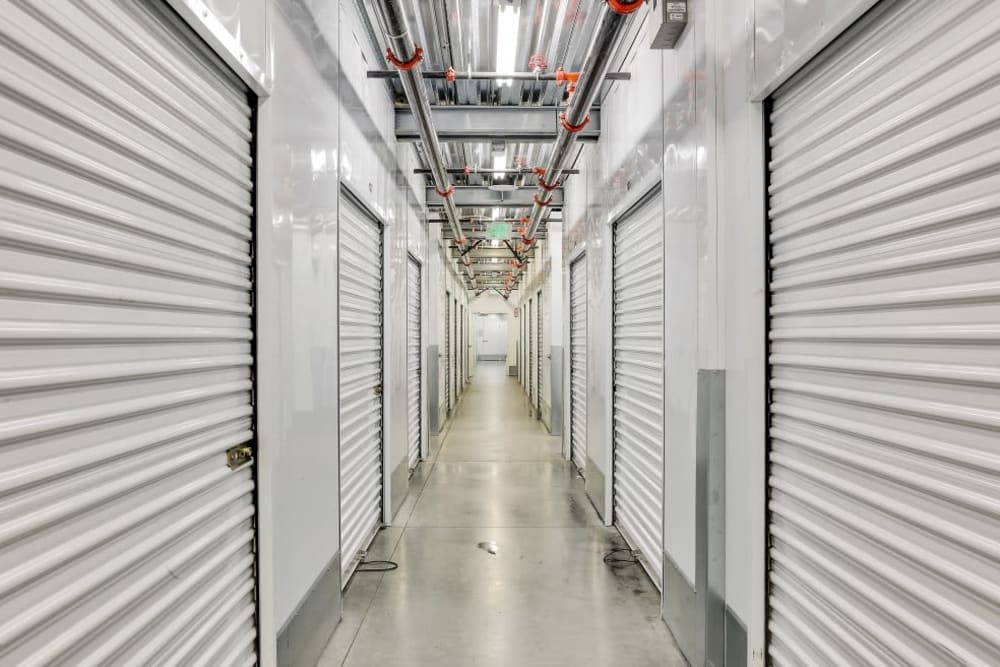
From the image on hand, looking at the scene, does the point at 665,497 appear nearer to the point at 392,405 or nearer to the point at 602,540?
the point at 602,540

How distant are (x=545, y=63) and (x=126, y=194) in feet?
10.6

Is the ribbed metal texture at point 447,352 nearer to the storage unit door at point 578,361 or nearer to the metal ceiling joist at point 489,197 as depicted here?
the metal ceiling joist at point 489,197

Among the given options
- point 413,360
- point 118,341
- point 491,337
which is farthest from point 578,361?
point 491,337

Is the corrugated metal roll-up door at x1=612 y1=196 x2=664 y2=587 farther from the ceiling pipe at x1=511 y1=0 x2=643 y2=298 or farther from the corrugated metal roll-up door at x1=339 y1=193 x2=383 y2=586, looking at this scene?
the corrugated metal roll-up door at x1=339 y1=193 x2=383 y2=586

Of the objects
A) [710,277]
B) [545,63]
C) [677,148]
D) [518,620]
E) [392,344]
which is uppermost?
[545,63]

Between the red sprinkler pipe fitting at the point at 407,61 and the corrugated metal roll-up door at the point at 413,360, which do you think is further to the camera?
the corrugated metal roll-up door at the point at 413,360

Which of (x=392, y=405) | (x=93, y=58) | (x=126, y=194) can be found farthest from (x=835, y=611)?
(x=392, y=405)

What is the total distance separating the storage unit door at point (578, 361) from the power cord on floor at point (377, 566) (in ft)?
7.99

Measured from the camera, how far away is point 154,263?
4.53 ft

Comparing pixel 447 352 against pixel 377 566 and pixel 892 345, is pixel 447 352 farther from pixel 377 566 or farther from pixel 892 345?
pixel 892 345

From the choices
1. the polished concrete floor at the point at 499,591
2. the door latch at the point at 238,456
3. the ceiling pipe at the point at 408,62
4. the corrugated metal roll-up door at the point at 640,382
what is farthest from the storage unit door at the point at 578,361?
the door latch at the point at 238,456

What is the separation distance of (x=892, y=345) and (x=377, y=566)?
328cm

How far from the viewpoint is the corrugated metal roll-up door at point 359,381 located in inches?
129

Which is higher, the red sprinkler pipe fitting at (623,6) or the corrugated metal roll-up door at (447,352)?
the red sprinkler pipe fitting at (623,6)
